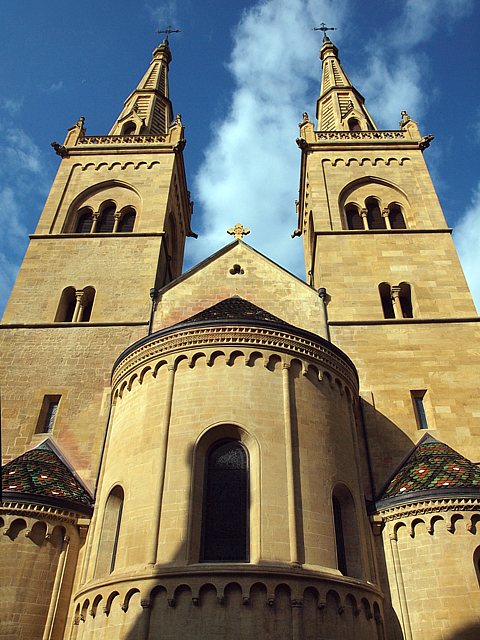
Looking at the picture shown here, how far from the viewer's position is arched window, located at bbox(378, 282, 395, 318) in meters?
21.5

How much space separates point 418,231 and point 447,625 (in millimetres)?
15515

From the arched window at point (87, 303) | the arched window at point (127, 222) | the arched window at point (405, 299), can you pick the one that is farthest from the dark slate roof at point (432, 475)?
the arched window at point (127, 222)

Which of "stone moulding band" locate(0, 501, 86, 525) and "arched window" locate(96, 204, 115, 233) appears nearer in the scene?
"stone moulding band" locate(0, 501, 86, 525)

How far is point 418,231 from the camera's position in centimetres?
2344

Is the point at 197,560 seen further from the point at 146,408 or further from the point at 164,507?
the point at 146,408

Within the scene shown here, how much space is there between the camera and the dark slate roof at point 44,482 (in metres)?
13.6

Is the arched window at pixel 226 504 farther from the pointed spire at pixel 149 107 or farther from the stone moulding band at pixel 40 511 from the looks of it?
the pointed spire at pixel 149 107

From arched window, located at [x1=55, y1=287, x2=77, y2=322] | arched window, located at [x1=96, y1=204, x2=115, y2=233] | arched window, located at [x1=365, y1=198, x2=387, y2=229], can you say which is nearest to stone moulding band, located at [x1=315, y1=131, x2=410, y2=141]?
arched window, located at [x1=365, y1=198, x2=387, y2=229]

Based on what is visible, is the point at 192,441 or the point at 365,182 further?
the point at 365,182

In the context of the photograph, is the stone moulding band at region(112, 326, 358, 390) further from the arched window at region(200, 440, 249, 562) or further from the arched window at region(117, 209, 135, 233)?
the arched window at region(117, 209, 135, 233)

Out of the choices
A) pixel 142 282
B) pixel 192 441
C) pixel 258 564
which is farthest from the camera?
pixel 142 282

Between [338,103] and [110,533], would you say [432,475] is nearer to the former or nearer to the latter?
[110,533]

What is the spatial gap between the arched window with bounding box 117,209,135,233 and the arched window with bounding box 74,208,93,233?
134cm

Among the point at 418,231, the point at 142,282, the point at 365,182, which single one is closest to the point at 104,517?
the point at 142,282
